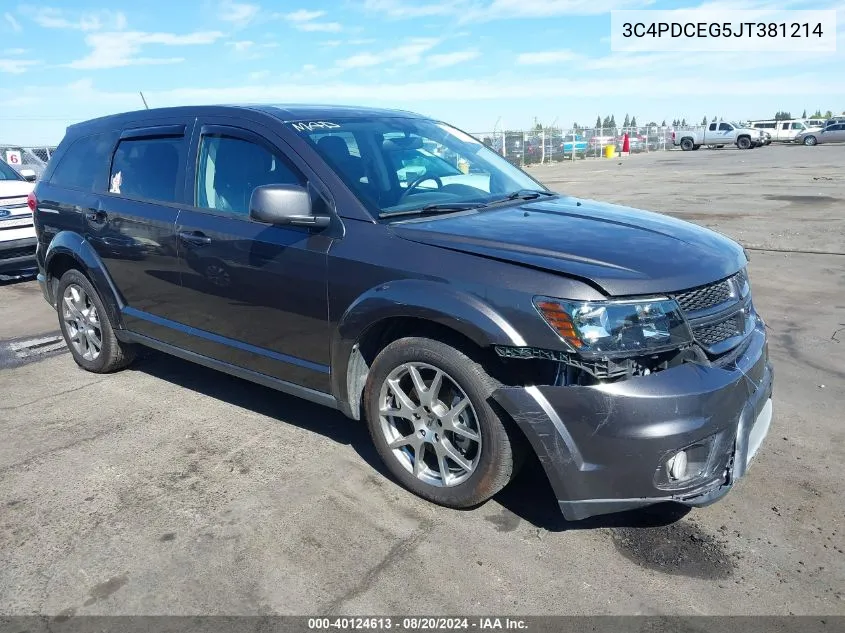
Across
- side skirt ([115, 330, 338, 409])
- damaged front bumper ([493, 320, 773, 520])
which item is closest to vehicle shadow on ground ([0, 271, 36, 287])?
side skirt ([115, 330, 338, 409])

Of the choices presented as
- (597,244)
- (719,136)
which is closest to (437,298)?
(597,244)

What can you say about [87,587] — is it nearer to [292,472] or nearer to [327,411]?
[292,472]

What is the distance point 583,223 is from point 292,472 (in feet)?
6.45

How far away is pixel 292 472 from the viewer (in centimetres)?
384

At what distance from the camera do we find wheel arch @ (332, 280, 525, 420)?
300 cm

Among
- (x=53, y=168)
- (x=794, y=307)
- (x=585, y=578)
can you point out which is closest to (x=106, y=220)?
(x=53, y=168)

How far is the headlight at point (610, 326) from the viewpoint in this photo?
2.83 m

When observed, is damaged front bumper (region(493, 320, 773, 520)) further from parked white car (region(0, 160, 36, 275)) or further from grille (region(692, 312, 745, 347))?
parked white car (region(0, 160, 36, 275))

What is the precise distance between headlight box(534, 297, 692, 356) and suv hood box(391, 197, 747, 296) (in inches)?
2.8

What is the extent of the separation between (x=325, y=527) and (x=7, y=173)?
897 centimetres

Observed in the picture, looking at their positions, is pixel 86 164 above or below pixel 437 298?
above

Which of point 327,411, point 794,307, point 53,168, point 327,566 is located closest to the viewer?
point 327,566

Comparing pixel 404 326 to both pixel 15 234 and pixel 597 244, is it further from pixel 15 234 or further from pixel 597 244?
pixel 15 234

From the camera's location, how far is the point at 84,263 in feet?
16.9
